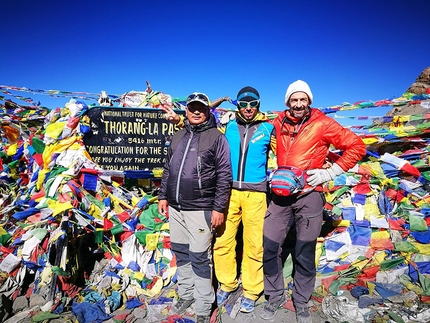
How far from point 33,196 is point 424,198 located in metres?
6.57

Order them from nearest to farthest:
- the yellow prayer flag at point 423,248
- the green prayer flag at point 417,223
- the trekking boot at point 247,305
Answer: the trekking boot at point 247,305, the yellow prayer flag at point 423,248, the green prayer flag at point 417,223

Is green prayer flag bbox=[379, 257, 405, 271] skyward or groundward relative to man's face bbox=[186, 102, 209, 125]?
groundward

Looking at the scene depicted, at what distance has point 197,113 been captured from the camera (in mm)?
3232

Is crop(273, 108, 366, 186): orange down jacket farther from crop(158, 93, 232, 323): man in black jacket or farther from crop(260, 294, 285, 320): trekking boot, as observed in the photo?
crop(260, 294, 285, 320): trekking boot

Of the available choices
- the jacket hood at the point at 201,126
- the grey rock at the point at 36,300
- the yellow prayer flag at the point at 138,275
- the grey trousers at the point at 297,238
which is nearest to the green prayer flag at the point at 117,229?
the yellow prayer flag at the point at 138,275

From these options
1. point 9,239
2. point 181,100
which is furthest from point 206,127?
point 9,239

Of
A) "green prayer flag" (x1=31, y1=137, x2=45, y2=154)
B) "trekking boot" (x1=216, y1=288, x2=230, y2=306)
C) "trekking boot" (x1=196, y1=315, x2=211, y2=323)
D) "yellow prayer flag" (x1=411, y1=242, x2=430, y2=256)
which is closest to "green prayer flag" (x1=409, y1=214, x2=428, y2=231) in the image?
"yellow prayer flag" (x1=411, y1=242, x2=430, y2=256)

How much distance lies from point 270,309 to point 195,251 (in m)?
1.33

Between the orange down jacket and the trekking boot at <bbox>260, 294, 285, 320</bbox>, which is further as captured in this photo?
the trekking boot at <bbox>260, 294, 285, 320</bbox>

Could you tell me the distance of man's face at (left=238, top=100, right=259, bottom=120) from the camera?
3219mm

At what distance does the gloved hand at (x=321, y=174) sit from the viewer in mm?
2982

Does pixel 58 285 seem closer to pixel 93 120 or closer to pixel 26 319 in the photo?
pixel 26 319

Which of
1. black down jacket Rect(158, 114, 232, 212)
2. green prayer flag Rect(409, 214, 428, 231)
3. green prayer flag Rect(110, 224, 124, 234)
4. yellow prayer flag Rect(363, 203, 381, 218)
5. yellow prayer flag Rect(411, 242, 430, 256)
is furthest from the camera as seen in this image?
yellow prayer flag Rect(363, 203, 381, 218)

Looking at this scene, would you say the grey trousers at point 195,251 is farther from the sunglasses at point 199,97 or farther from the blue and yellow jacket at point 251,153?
the sunglasses at point 199,97
